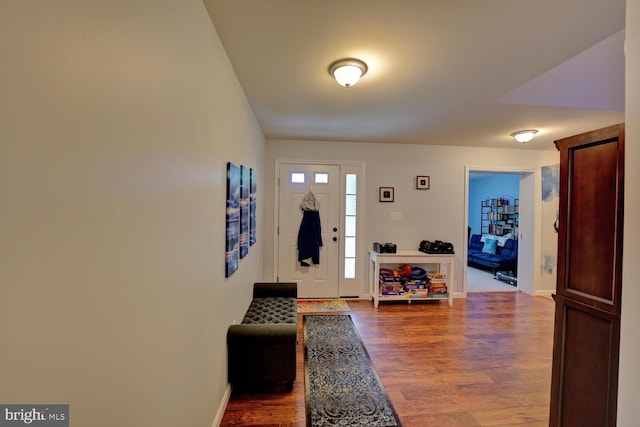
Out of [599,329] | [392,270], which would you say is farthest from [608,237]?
[392,270]

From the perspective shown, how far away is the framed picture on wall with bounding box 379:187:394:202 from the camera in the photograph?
4.29 meters

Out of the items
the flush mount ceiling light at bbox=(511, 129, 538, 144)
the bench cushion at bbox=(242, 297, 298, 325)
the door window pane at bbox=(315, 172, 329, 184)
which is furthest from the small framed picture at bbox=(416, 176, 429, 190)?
the bench cushion at bbox=(242, 297, 298, 325)

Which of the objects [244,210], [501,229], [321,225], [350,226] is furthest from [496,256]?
→ [244,210]

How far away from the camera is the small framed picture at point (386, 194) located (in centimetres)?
429

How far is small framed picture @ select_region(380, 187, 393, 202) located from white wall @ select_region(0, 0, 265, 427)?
3.28 m

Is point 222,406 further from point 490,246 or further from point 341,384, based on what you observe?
point 490,246

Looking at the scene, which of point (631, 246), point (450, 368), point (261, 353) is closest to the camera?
point (631, 246)

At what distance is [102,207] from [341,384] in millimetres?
2106

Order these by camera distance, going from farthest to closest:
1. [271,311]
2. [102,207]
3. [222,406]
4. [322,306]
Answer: [322,306] → [271,311] → [222,406] → [102,207]

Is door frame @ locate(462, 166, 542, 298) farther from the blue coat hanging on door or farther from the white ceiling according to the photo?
the blue coat hanging on door

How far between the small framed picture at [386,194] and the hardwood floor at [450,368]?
1.59m

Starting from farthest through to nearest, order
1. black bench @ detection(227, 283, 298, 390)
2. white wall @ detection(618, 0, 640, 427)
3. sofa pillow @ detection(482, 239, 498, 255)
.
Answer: sofa pillow @ detection(482, 239, 498, 255)
black bench @ detection(227, 283, 298, 390)
white wall @ detection(618, 0, 640, 427)

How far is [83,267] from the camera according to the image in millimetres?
646

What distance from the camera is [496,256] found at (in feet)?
19.9
